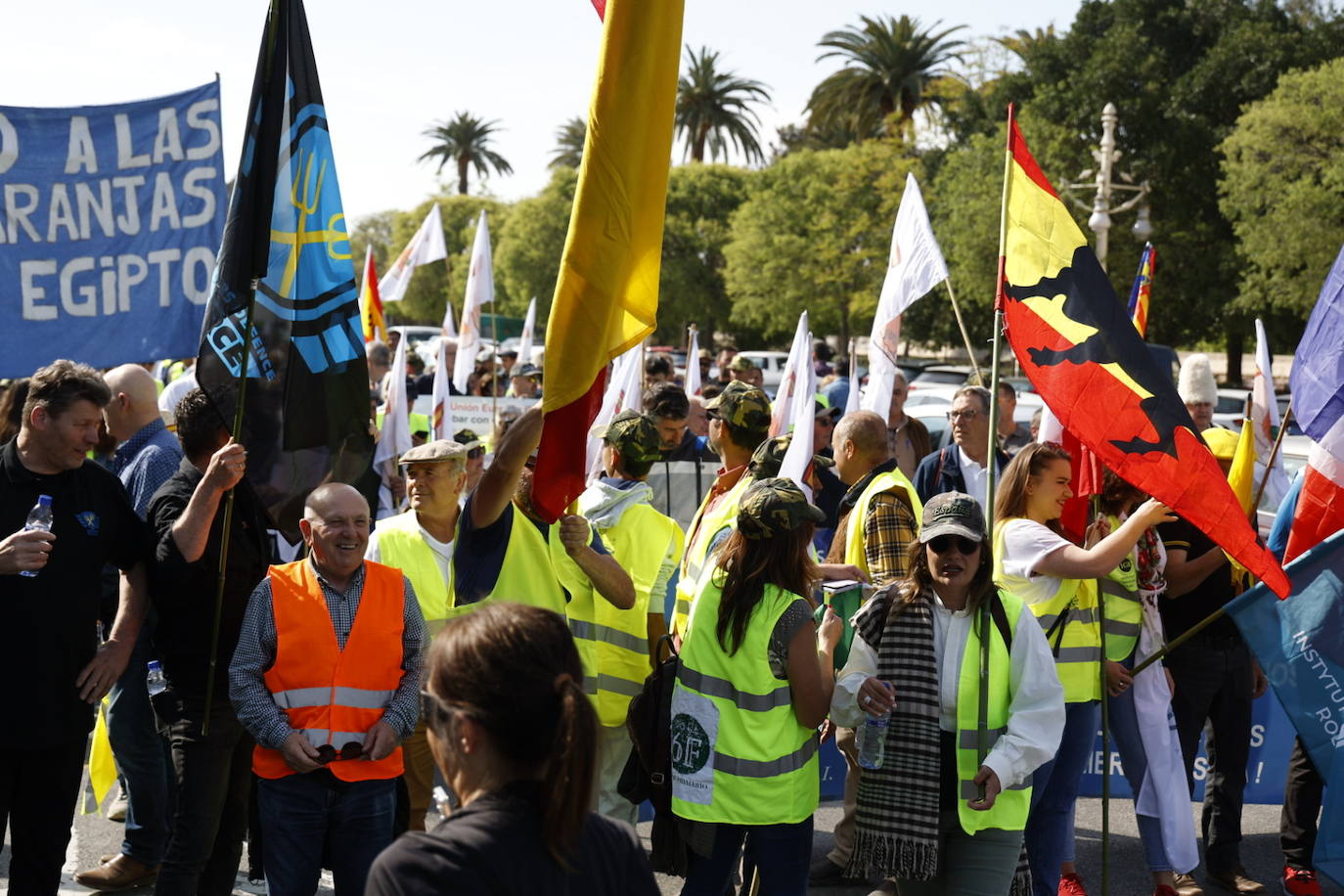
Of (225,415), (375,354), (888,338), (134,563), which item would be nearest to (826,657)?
(225,415)

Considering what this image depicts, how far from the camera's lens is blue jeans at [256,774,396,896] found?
411 centimetres

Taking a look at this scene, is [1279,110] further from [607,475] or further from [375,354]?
[607,475]

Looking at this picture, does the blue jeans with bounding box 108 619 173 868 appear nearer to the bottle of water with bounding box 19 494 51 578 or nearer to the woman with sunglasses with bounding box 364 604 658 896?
the bottle of water with bounding box 19 494 51 578

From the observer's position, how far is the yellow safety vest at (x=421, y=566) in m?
5.06

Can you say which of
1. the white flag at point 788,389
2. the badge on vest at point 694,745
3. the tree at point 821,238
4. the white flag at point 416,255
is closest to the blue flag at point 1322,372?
the badge on vest at point 694,745

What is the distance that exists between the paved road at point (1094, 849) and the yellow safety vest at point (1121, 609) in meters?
1.11

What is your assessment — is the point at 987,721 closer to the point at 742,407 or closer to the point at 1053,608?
the point at 1053,608

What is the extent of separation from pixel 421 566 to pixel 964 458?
3035 millimetres

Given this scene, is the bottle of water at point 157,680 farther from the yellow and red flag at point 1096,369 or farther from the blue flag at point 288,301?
the yellow and red flag at point 1096,369

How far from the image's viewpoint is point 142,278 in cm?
537

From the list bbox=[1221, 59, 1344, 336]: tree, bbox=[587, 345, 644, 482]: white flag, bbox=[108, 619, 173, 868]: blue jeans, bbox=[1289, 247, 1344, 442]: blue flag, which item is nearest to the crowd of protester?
bbox=[108, 619, 173, 868]: blue jeans

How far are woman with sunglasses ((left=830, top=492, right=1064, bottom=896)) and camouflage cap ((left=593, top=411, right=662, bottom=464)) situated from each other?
1.28m

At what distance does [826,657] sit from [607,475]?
4.90 ft

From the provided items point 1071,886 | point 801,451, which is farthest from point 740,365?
point 1071,886
